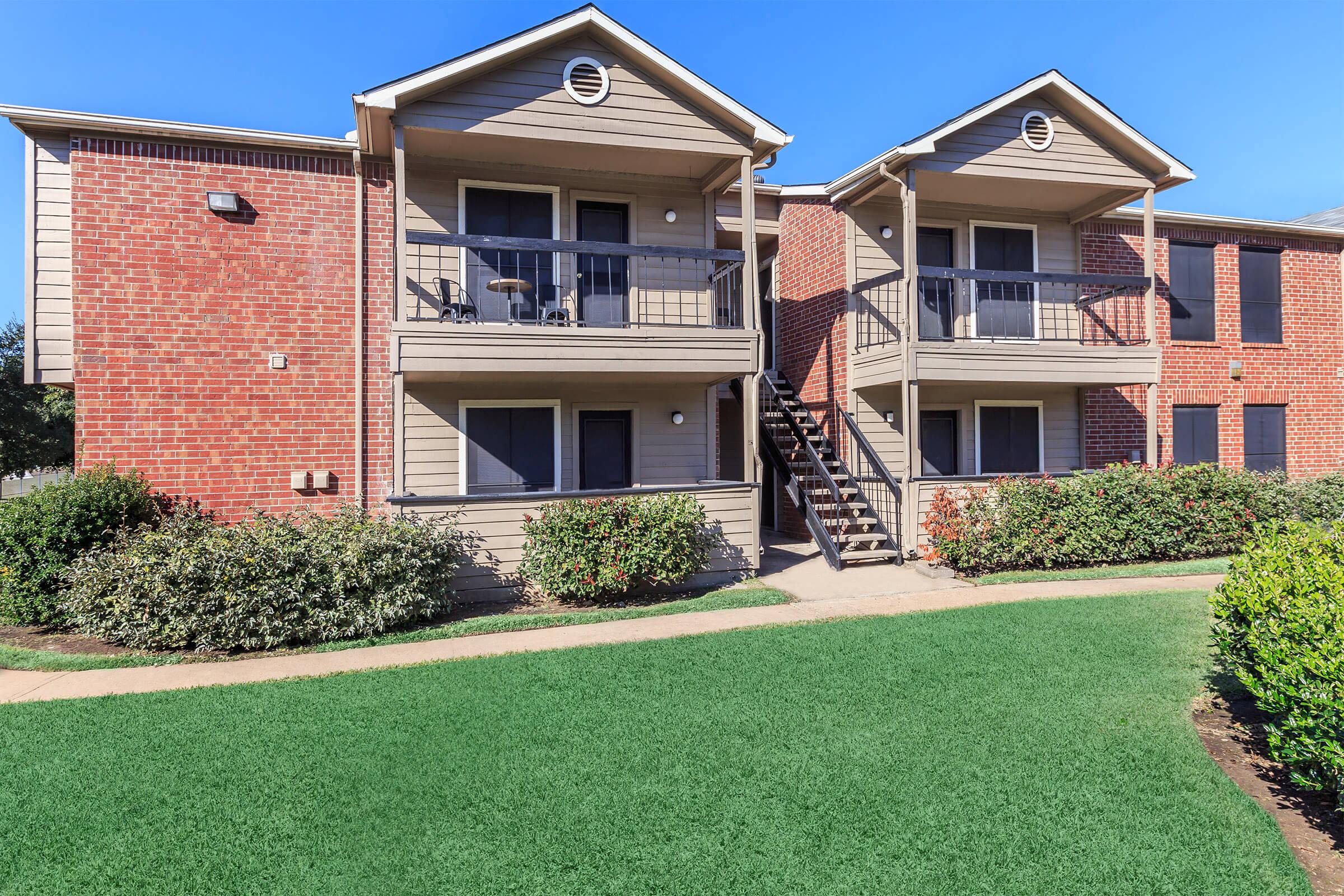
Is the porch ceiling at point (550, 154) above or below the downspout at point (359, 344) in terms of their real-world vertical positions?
above

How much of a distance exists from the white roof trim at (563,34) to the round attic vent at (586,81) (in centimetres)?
36

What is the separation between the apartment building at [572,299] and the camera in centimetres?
873

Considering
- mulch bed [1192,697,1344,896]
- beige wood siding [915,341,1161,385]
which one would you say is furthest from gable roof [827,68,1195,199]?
mulch bed [1192,697,1344,896]

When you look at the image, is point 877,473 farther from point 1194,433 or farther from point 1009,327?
point 1194,433

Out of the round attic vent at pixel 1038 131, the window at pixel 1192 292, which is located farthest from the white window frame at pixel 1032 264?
the window at pixel 1192 292

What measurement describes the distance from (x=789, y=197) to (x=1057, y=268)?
4690mm

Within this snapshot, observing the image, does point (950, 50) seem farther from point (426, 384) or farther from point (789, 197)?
point (426, 384)

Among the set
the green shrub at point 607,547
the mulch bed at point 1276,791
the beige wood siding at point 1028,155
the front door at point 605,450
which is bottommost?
the mulch bed at point 1276,791

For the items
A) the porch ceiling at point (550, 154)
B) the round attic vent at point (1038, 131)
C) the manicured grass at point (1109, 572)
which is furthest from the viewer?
the round attic vent at point (1038, 131)

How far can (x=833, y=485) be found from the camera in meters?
10.5

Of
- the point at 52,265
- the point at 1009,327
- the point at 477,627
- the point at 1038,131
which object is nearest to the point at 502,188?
the point at 52,265

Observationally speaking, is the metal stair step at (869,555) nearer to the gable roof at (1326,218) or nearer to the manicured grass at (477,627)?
the manicured grass at (477,627)

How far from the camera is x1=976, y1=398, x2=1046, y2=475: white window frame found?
12.1m

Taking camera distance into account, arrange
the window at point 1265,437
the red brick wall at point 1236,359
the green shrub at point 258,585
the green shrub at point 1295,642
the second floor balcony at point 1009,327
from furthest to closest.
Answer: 1. the window at point 1265,437
2. the red brick wall at point 1236,359
3. the second floor balcony at point 1009,327
4. the green shrub at point 258,585
5. the green shrub at point 1295,642
